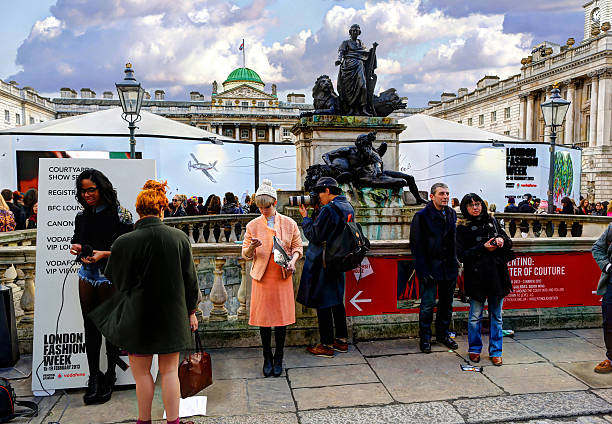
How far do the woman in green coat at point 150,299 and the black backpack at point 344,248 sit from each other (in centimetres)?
177

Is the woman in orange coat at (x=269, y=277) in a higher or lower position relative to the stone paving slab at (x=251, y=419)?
higher

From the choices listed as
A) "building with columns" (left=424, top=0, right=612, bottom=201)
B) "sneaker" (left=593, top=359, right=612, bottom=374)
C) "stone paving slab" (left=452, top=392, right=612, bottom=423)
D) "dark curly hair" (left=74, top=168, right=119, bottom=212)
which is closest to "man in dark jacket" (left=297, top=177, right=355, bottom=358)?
"stone paving slab" (left=452, top=392, right=612, bottom=423)

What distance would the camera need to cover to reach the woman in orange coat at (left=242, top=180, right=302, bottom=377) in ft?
14.2

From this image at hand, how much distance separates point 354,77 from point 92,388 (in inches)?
355

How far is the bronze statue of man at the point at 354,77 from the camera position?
1102 centimetres

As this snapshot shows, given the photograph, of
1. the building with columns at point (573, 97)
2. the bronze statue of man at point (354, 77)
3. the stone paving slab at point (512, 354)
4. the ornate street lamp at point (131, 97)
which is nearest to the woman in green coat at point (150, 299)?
the stone paving slab at point (512, 354)

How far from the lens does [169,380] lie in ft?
10.2

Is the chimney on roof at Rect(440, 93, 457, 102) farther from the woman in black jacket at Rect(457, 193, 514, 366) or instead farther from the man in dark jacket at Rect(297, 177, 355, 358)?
the man in dark jacket at Rect(297, 177, 355, 358)

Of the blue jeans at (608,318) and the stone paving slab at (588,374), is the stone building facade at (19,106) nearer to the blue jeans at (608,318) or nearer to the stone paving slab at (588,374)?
the stone paving slab at (588,374)

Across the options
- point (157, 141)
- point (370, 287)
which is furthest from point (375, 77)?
point (370, 287)

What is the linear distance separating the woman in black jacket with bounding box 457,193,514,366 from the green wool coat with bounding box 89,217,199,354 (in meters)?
2.96

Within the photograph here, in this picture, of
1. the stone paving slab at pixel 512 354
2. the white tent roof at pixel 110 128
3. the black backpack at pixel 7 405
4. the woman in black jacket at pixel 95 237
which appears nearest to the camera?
the black backpack at pixel 7 405

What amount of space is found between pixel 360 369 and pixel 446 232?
166cm

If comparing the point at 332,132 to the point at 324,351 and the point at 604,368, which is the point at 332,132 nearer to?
the point at 324,351
